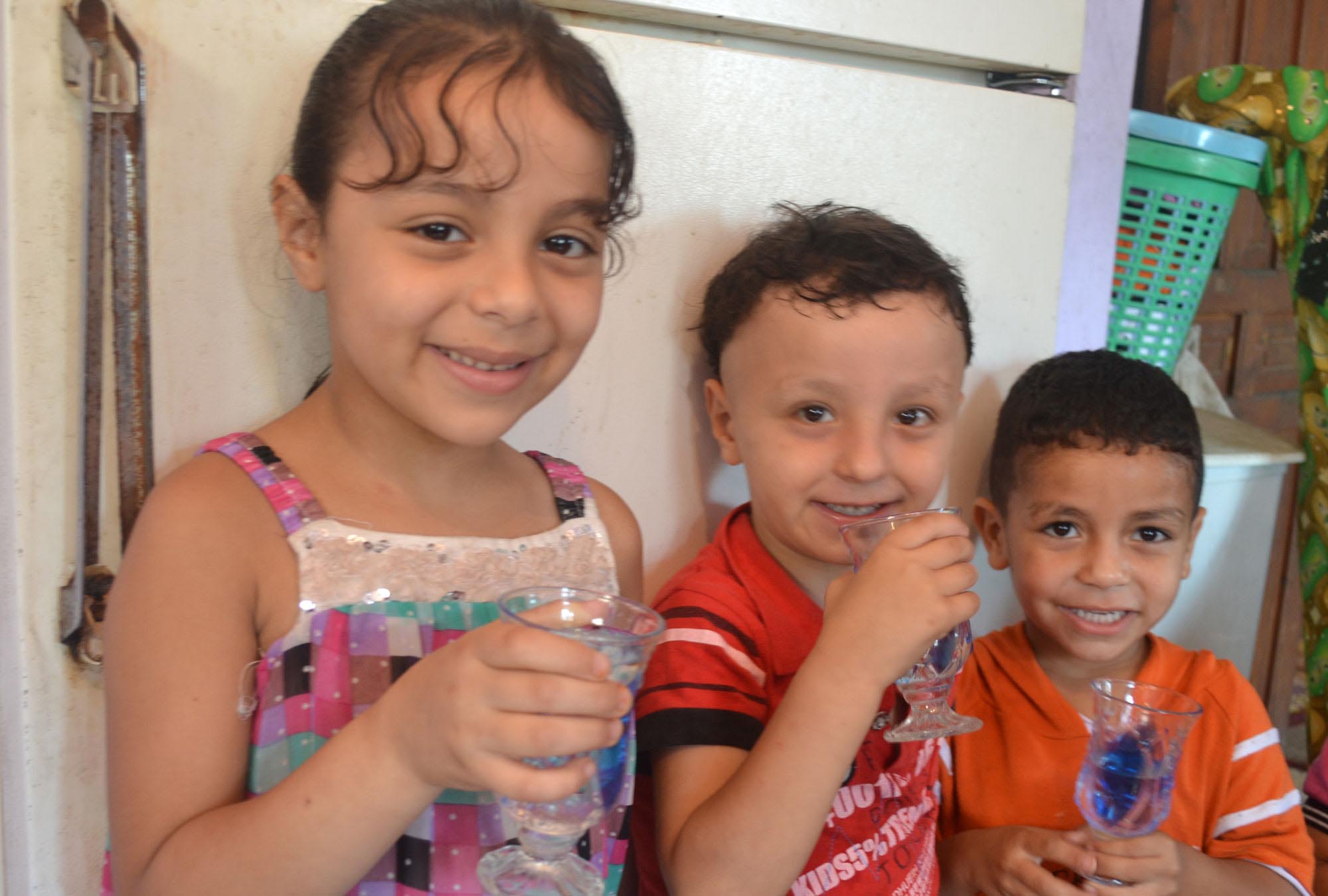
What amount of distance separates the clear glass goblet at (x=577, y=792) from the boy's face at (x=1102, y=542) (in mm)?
646

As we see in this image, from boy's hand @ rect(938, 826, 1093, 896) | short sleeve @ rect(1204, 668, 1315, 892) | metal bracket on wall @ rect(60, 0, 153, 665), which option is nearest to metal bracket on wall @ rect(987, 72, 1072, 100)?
short sleeve @ rect(1204, 668, 1315, 892)

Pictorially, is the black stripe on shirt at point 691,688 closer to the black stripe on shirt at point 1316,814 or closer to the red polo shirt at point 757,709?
the red polo shirt at point 757,709

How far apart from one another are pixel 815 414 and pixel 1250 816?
0.65 meters

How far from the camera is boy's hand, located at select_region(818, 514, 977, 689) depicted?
799mm

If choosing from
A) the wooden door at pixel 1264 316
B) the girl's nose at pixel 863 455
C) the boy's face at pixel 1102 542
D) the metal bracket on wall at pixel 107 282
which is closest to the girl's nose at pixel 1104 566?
the boy's face at pixel 1102 542

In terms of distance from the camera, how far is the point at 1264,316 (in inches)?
114

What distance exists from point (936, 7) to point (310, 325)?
2.58ft

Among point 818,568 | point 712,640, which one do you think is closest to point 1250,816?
point 818,568

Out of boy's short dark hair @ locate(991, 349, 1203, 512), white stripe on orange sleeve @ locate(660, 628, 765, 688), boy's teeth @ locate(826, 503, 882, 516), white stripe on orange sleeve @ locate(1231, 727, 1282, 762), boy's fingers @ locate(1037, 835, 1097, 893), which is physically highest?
boy's short dark hair @ locate(991, 349, 1203, 512)

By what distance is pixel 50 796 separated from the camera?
84 cm

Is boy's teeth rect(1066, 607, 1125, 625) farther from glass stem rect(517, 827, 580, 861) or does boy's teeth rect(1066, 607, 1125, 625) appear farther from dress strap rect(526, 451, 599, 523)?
glass stem rect(517, 827, 580, 861)

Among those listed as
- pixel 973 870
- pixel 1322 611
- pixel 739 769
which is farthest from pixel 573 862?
pixel 1322 611

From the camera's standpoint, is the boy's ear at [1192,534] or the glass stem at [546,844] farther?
the boy's ear at [1192,534]

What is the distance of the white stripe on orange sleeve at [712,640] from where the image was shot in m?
0.92
